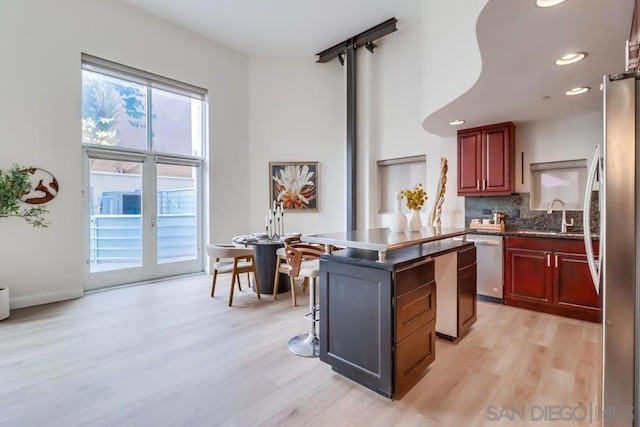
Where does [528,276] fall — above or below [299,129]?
below

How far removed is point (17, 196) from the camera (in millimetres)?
3443

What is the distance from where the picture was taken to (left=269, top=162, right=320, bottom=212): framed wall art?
20.3ft

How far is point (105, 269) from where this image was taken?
4684mm

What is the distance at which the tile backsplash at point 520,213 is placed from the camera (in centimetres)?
378

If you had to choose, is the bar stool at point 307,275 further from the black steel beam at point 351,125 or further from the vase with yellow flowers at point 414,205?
the black steel beam at point 351,125

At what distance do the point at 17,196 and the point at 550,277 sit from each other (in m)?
6.10

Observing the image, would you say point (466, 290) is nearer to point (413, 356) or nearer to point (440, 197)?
point (413, 356)

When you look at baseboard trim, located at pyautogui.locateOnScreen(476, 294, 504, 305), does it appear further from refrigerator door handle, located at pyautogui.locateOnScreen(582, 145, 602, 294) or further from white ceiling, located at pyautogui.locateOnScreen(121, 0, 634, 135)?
refrigerator door handle, located at pyautogui.locateOnScreen(582, 145, 602, 294)

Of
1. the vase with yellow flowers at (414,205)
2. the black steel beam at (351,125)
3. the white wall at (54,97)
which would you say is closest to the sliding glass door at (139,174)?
the white wall at (54,97)

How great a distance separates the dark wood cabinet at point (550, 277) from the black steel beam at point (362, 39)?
385cm

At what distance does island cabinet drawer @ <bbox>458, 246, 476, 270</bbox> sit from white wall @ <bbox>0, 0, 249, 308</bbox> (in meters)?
4.90

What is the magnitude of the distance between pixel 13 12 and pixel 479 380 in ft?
20.7

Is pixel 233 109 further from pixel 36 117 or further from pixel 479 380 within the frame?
pixel 479 380

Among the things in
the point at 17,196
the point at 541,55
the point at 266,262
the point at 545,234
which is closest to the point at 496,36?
the point at 541,55
